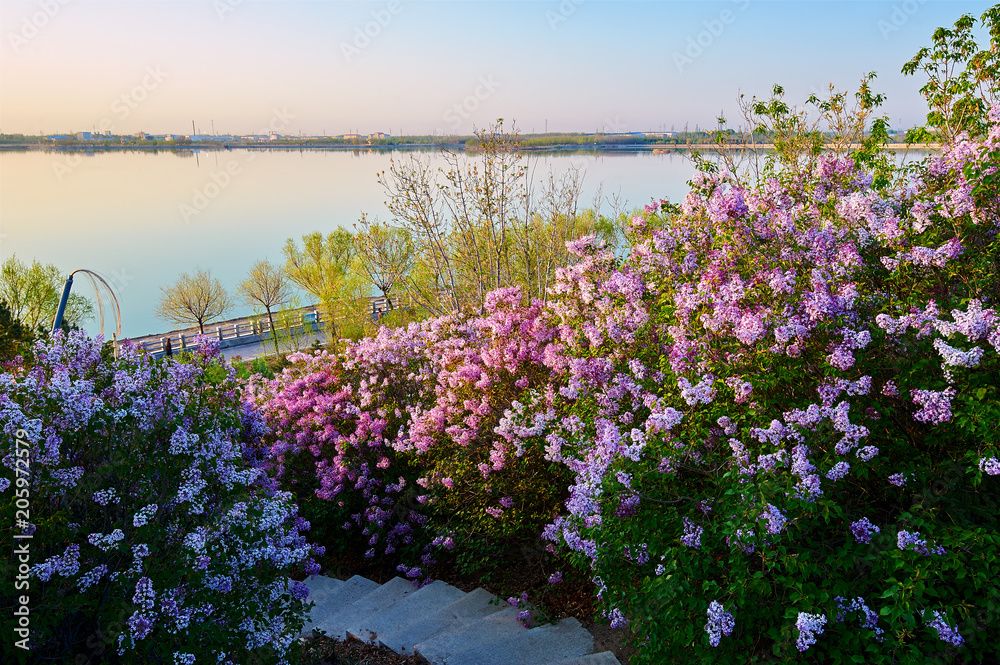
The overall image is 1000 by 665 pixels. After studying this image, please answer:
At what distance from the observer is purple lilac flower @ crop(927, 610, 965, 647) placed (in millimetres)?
2936

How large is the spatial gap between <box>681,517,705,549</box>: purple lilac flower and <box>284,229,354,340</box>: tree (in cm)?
2922

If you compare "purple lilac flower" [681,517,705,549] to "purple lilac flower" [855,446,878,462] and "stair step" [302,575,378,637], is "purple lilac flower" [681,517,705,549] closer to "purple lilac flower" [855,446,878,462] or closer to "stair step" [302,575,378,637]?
"purple lilac flower" [855,446,878,462]

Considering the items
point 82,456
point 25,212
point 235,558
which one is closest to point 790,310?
point 235,558

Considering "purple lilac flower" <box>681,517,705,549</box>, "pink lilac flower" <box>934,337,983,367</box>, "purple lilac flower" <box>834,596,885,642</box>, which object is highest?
"pink lilac flower" <box>934,337,983,367</box>

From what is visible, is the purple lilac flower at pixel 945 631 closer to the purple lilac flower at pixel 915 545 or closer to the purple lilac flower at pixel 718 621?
the purple lilac flower at pixel 915 545

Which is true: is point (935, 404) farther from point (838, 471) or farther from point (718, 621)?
point (718, 621)

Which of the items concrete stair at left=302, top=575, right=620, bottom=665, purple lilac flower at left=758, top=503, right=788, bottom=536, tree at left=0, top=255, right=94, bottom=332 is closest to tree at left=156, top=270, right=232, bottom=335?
tree at left=0, top=255, right=94, bottom=332

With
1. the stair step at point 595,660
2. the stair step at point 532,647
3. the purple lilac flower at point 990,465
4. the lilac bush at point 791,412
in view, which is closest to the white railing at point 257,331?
the stair step at point 532,647

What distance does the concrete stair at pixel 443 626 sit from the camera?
197 inches

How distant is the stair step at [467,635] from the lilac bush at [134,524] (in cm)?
124

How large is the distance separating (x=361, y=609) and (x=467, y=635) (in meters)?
1.72

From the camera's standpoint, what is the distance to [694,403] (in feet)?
13.2

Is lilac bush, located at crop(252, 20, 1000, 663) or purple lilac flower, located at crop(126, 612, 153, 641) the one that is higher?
lilac bush, located at crop(252, 20, 1000, 663)

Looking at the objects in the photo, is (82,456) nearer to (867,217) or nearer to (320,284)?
(867,217)
